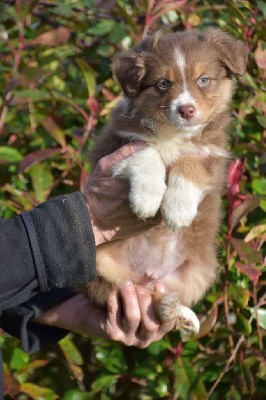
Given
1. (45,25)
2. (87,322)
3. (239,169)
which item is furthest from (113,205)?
(45,25)

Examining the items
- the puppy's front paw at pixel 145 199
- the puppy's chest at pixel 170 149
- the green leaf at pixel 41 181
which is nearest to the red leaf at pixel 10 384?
the green leaf at pixel 41 181

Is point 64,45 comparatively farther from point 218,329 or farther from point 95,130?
point 218,329

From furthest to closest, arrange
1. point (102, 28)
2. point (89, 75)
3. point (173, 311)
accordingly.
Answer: point (102, 28)
point (89, 75)
point (173, 311)

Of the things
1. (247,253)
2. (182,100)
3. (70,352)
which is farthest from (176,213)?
(70,352)

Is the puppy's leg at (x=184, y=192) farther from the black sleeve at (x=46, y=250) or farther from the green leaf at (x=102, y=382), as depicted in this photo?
the green leaf at (x=102, y=382)

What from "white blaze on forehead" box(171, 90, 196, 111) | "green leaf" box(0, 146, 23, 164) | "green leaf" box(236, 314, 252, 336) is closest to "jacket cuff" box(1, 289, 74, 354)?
"green leaf" box(0, 146, 23, 164)

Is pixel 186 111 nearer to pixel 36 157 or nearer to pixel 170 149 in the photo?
pixel 170 149

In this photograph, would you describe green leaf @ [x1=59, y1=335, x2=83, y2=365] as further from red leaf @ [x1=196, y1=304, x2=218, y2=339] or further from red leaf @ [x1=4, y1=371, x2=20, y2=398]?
red leaf @ [x1=196, y1=304, x2=218, y2=339]
